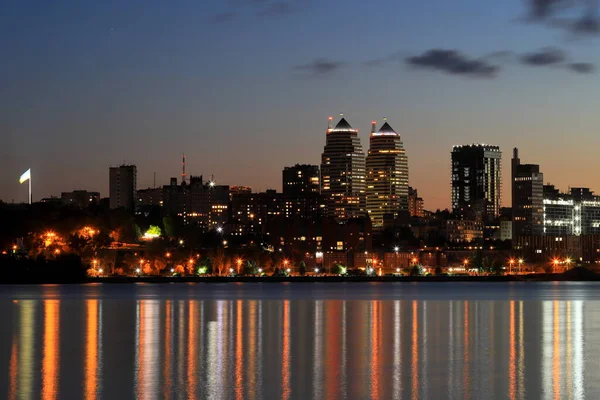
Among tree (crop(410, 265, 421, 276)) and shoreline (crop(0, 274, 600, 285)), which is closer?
shoreline (crop(0, 274, 600, 285))

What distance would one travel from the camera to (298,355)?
1476 inches

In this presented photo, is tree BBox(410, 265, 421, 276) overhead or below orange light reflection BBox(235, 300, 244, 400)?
below

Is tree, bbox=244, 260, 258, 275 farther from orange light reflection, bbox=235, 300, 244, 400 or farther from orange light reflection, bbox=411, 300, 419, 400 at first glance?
orange light reflection, bbox=411, 300, 419, 400

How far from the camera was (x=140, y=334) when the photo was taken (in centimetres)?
4653

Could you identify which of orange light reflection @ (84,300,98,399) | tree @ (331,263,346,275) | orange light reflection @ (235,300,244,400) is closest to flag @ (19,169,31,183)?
tree @ (331,263,346,275)

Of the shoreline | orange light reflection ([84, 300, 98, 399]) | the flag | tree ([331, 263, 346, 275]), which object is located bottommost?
the shoreline

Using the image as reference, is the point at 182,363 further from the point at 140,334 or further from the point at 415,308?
the point at 415,308

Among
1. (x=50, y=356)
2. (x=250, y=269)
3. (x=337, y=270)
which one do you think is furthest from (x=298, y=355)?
(x=337, y=270)

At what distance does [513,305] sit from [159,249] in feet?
295

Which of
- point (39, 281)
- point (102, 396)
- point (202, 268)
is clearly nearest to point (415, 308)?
point (102, 396)

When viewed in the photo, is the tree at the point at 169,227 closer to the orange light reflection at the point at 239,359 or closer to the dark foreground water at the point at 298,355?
the dark foreground water at the point at 298,355

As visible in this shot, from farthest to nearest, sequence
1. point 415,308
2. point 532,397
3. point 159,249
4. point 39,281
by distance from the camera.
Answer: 1. point 159,249
2. point 39,281
3. point 415,308
4. point 532,397

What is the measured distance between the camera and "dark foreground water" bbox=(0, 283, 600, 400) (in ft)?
95.1

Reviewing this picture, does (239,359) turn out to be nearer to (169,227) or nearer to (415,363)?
(415,363)
